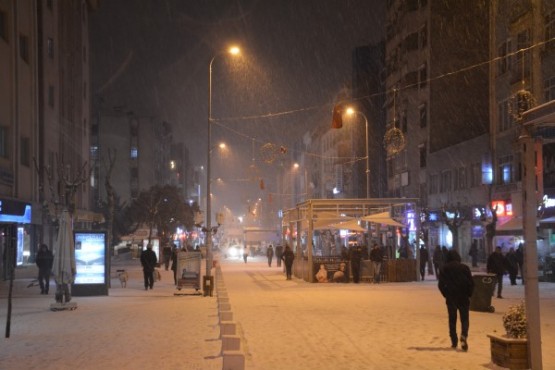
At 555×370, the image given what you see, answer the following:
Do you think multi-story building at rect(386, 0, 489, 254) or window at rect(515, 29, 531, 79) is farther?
multi-story building at rect(386, 0, 489, 254)

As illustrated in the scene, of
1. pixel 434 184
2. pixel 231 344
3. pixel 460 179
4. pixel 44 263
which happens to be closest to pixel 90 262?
pixel 44 263

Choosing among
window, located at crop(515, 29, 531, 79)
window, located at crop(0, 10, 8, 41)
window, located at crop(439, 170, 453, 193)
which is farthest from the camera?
window, located at crop(439, 170, 453, 193)

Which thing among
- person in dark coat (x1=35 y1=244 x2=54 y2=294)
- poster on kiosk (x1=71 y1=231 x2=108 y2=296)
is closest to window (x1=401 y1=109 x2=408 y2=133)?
person in dark coat (x1=35 y1=244 x2=54 y2=294)

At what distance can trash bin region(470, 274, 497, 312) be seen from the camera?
18188 millimetres

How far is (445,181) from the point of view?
51.1 m

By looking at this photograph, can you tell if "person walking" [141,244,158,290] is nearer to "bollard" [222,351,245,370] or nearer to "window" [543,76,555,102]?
"bollard" [222,351,245,370]

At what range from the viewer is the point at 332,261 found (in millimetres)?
32219

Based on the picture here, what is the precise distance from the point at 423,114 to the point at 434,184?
18.9 ft

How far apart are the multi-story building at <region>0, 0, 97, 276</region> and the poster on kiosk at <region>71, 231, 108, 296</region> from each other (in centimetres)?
281

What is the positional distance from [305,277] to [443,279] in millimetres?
20884

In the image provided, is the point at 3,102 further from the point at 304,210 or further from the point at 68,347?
the point at 68,347

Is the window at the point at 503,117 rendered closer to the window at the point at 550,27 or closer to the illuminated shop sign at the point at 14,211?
the window at the point at 550,27

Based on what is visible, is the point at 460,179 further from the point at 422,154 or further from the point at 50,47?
the point at 50,47

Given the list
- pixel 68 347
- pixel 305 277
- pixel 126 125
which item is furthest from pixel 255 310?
pixel 126 125
